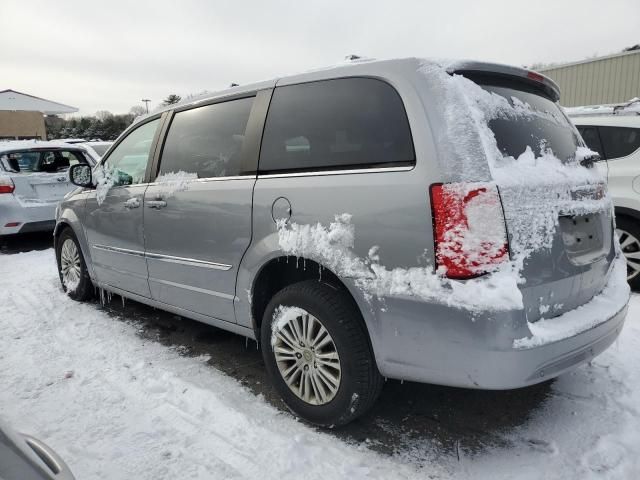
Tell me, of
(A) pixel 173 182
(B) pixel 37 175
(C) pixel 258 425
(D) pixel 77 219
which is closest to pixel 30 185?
(B) pixel 37 175

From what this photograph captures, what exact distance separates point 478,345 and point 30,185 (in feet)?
24.8

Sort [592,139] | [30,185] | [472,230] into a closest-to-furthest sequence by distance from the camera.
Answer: [472,230] < [592,139] < [30,185]

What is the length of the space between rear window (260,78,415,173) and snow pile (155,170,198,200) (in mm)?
719

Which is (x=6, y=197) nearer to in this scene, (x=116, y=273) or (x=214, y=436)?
(x=116, y=273)

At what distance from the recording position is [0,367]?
11.4 feet

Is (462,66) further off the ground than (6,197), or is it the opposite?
(462,66)

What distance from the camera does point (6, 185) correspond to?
23.9 ft

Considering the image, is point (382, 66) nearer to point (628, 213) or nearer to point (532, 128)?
point (532, 128)

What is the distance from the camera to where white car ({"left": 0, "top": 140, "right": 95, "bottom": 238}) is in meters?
7.29

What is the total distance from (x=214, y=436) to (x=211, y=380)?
0.67m

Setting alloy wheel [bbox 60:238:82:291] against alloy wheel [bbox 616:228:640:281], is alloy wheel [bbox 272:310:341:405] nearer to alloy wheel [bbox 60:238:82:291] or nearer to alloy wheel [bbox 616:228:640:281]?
alloy wheel [bbox 60:238:82:291]

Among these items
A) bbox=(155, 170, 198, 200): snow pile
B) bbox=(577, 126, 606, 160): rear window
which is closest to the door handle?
bbox=(155, 170, 198, 200): snow pile

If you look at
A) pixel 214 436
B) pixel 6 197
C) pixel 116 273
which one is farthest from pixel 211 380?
pixel 6 197

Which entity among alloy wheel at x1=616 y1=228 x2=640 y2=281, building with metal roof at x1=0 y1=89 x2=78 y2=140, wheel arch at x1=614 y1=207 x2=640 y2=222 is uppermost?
building with metal roof at x1=0 y1=89 x2=78 y2=140
